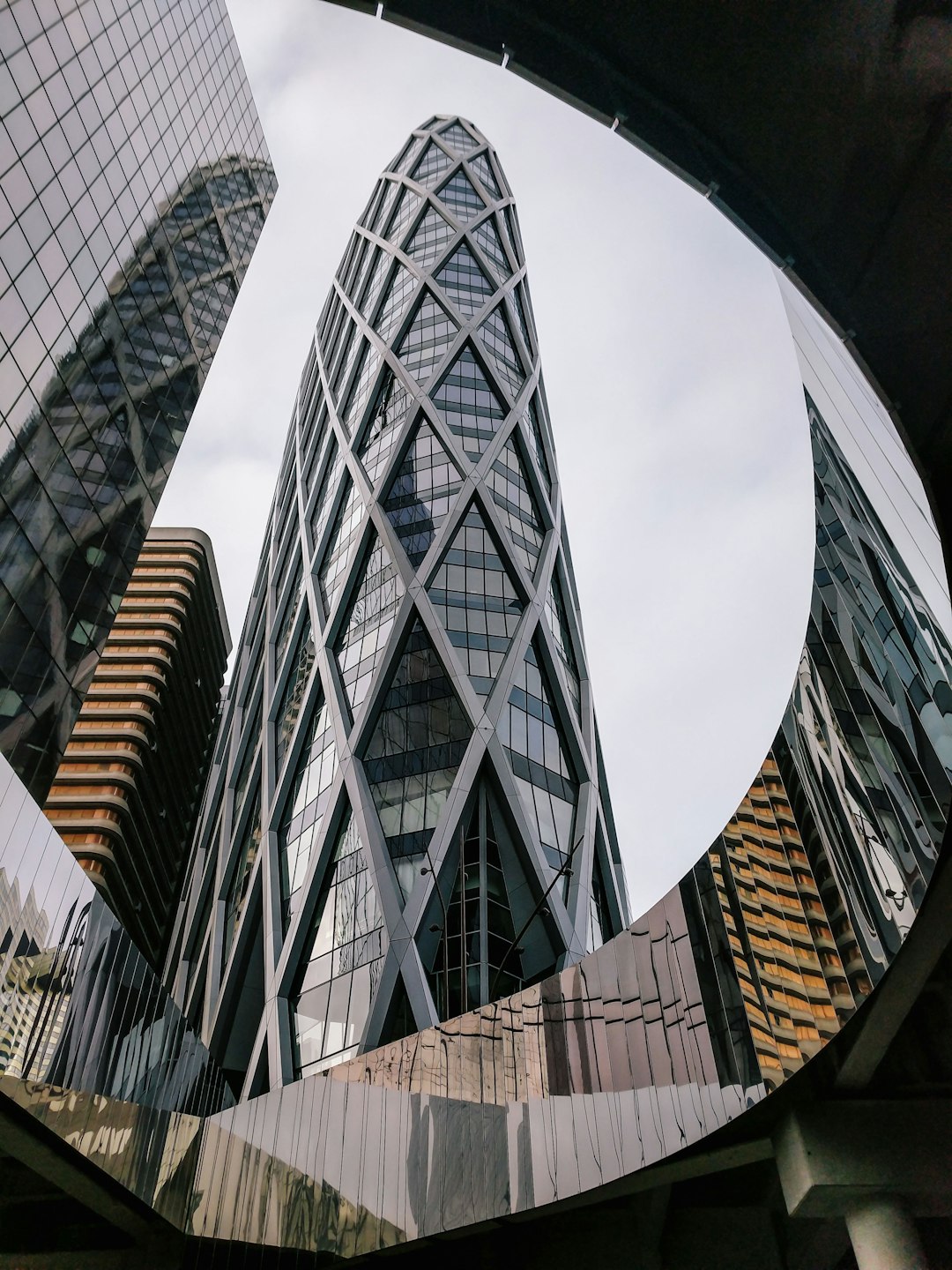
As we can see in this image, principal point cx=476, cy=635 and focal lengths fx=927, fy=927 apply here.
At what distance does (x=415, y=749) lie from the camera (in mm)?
38750

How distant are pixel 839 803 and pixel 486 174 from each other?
81094mm

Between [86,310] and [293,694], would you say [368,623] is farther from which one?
[86,310]

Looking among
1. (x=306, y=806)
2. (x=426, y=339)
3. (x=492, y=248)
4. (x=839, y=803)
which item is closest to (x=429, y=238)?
(x=492, y=248)

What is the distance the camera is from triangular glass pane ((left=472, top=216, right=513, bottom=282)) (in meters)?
65.2

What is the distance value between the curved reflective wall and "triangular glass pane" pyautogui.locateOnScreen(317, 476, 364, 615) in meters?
3.86

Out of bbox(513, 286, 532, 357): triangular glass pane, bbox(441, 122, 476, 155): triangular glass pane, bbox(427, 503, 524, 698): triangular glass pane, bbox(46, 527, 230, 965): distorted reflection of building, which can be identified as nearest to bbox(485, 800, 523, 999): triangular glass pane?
bbox(427, 503, 524, 698): triangular glass pane

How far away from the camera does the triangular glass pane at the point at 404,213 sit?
227 ft

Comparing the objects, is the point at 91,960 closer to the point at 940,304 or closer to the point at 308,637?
the point at 940,304

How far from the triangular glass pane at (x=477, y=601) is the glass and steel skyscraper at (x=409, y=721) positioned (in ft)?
0.41

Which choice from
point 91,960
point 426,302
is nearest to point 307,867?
point 91,960

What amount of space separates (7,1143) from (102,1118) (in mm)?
1654

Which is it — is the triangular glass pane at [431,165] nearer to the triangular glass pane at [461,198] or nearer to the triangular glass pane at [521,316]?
the triangular glass pane at [461,198]

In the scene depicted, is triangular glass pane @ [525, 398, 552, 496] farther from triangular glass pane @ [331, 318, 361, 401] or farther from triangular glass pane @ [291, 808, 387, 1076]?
triangular glass pane @ [291, 808, 387, 1076]

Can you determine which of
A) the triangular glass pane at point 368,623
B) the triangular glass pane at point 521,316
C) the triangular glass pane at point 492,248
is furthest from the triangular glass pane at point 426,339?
the triangular glass pane at point 368,623
